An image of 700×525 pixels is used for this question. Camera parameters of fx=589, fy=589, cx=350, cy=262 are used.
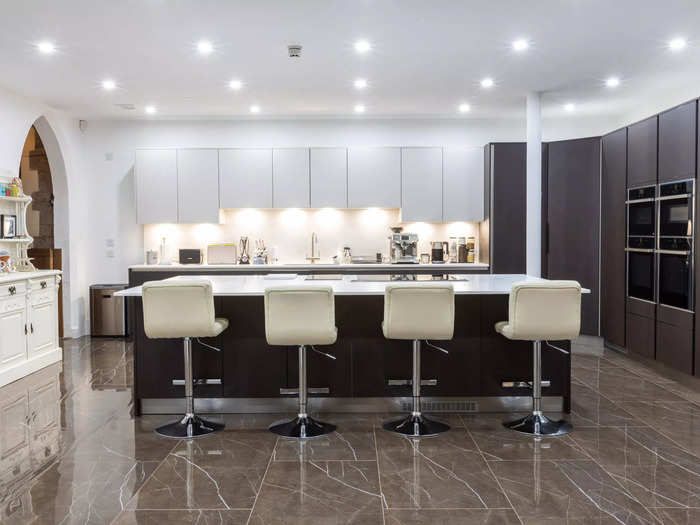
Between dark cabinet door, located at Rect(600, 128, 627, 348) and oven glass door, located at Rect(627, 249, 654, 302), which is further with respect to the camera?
dark cabinet door, located at Rect(600, 128, 627, 348)

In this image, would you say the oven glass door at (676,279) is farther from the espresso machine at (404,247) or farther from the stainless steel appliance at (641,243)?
the espresso machine at (404,247)

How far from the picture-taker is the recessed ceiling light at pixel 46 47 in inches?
186

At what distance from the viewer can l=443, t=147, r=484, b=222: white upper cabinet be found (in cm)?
753

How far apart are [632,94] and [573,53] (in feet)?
6.54

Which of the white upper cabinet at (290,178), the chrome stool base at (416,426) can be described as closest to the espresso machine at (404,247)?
the white upper cabinet at (290,178)

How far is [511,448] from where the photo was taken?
3.69m

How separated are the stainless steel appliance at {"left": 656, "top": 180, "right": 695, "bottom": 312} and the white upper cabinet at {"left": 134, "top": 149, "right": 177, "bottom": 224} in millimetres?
5589

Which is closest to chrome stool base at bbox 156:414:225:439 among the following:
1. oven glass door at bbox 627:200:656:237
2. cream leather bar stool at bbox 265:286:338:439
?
cream leather bar stool at bbox 265:286:338:439

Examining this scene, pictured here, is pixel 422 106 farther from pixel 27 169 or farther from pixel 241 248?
pixel 27 169

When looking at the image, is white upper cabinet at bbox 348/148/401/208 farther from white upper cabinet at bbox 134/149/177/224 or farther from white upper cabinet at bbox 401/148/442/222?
white upper cabinet at bbox 134/149/177/224

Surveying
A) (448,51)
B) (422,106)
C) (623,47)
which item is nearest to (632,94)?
(623,47)

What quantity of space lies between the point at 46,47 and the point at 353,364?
141 inches

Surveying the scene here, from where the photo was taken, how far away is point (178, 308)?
3.82 meters

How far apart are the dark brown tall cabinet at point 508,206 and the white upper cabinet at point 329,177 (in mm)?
1851
